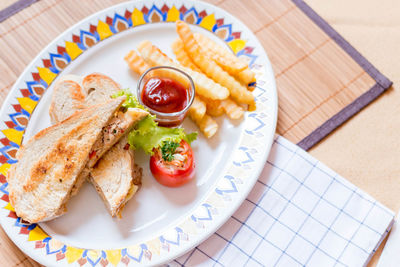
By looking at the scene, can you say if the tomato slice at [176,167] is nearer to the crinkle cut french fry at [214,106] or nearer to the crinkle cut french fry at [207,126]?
the crinkle cut french fry at [207,126]

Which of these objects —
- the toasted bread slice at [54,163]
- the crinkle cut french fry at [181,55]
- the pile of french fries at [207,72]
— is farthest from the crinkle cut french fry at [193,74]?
the toasted bread slice at [54,163]

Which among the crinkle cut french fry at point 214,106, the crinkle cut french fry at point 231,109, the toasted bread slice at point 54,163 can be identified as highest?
the toasted bread slice at point 54,163

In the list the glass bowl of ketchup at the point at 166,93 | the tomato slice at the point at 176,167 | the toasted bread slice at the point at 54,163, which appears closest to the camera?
the toasted bread slice at the point at 54,163

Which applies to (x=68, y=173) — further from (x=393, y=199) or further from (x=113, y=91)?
(x=393, y=199)

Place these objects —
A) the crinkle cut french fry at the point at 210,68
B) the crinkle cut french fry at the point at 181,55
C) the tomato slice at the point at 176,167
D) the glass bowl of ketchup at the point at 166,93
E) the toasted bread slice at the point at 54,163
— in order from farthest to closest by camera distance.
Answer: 1. the crinkle cut french fry at the point at 181,55
2. the crinkle cut french fry at the point at 210,68
3. the glass bowl of ketchup at the point at 166,93
4. the tomato slice at the point at 176,167
5. the toasted bread slice at the point at 54,163

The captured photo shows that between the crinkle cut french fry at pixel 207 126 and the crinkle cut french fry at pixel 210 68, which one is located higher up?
the crinkle cut french fry at pixel 210 68

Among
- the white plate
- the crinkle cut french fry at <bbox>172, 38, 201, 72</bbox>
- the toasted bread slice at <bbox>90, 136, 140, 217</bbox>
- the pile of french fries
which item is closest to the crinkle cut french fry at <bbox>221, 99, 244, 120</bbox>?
the pile of french fries

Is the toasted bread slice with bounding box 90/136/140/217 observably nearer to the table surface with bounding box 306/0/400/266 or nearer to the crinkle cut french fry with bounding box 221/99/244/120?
the crinkle cut french fry with bounding box 221/99/244/120

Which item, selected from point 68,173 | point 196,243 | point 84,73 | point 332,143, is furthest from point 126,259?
point 332,143

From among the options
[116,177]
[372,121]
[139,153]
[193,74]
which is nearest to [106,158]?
[116,177]
